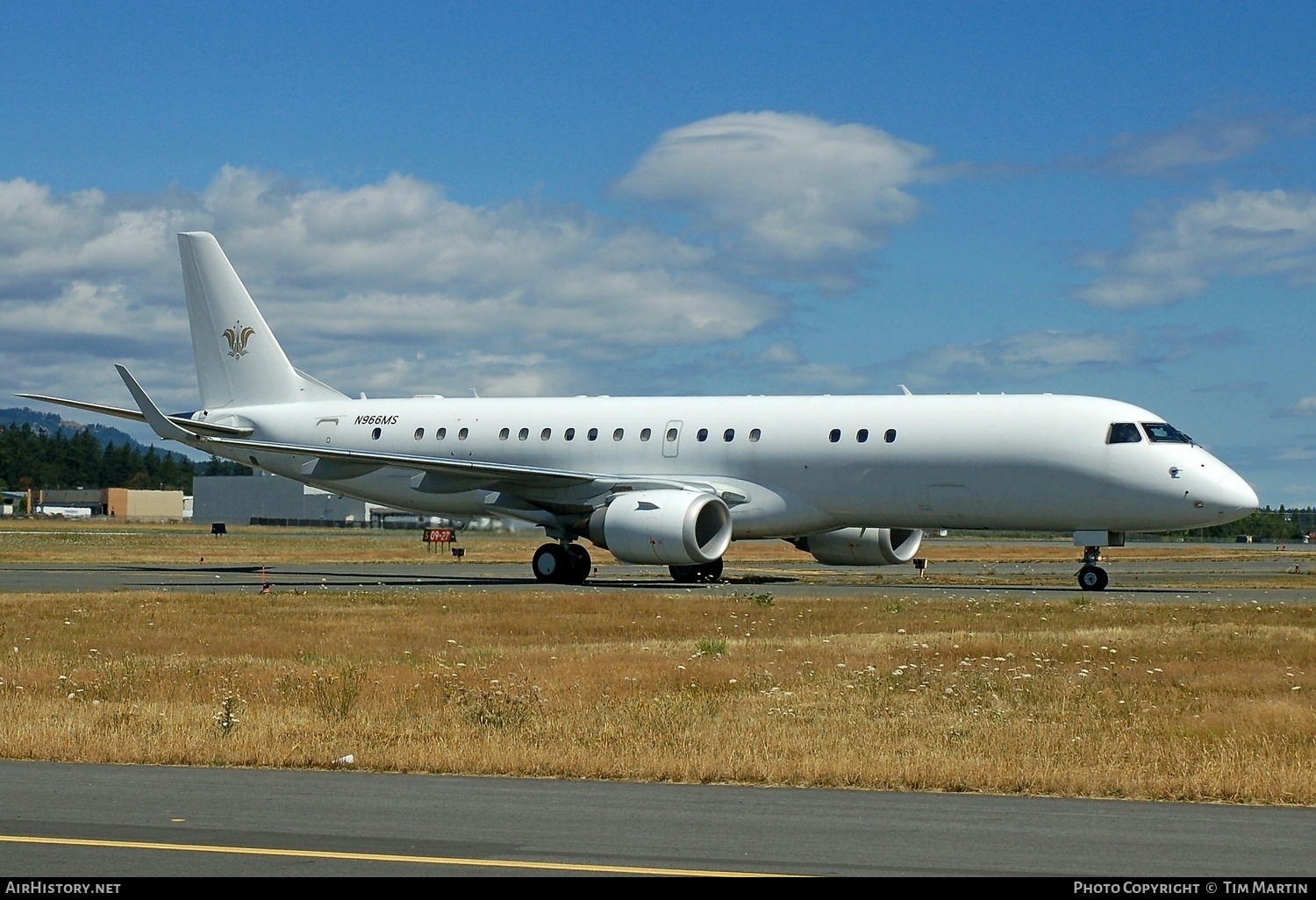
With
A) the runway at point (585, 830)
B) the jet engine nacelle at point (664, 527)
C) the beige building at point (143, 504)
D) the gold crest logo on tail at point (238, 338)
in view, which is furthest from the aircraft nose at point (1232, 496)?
the beige building at point (143, 504)

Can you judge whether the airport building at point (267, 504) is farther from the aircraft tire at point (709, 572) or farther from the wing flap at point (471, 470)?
the aircraft tire at point (709, 572)

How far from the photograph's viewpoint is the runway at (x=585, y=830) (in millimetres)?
8695

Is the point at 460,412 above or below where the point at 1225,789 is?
above

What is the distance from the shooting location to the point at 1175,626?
24703 mm

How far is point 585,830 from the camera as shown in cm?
985

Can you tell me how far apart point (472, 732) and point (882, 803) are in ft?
14.3

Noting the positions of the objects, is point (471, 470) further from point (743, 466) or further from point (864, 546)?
point (864, 546)

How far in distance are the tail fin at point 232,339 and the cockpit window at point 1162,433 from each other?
23734 millimetres

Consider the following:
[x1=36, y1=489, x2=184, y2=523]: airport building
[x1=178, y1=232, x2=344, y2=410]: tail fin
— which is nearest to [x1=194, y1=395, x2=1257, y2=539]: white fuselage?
[x1=178, y1=232, x2=344, y2=410]: tail fin

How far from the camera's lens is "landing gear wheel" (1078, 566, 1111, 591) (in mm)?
35688

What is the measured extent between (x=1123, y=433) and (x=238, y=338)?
25937 mm

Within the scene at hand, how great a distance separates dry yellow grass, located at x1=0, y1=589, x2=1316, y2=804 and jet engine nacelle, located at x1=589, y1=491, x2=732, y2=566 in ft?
25.5
